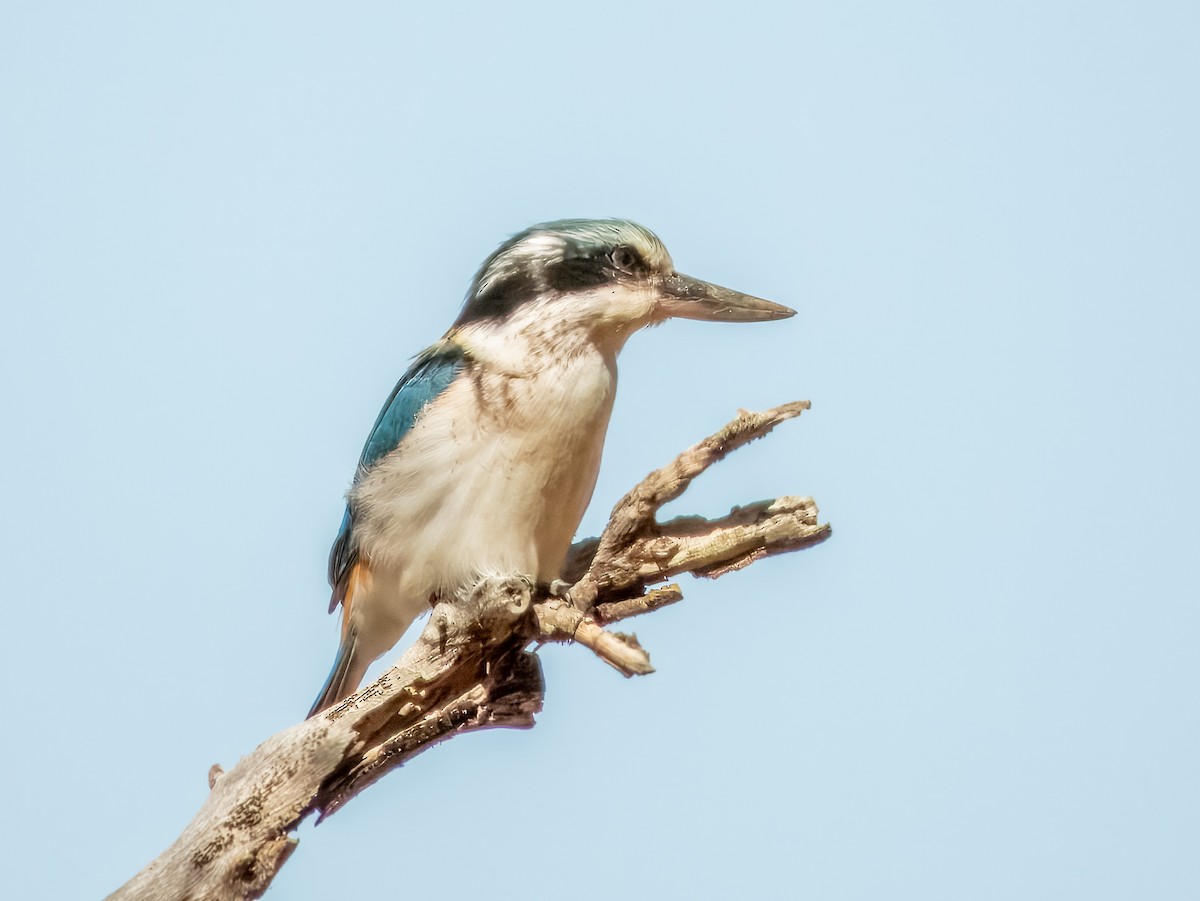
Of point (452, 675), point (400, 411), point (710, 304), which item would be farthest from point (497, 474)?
point (710, 304)

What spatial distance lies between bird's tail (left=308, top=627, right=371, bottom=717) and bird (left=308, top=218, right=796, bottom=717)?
22 cm

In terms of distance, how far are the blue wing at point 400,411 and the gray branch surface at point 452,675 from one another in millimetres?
736

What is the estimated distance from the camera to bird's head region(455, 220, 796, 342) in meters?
4.45

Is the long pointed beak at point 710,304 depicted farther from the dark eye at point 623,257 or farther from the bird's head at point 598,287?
the dark eye at point 623,257

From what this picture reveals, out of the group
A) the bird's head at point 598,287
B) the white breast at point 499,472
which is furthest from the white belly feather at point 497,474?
the bird's head at point 598,287

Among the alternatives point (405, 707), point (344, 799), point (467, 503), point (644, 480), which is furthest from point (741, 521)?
point (344, 799)

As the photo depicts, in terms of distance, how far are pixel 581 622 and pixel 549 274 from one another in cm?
129

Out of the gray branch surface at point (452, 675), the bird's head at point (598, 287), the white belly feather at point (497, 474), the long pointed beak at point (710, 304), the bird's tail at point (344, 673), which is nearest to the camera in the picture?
the gray branch surface at point (452, 675)

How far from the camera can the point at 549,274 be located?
4508 millimetres

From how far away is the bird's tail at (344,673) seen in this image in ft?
16.2

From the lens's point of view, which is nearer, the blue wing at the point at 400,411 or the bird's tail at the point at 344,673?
the blue wing at the point at 400,411

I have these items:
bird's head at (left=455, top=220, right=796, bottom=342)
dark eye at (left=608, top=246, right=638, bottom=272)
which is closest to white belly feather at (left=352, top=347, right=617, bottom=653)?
bird's head at (left=455, top=220, right=796, bottom=342)

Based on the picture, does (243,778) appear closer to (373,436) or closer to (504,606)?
(504,606)

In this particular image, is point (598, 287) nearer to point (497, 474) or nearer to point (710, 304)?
point (710, 304)
